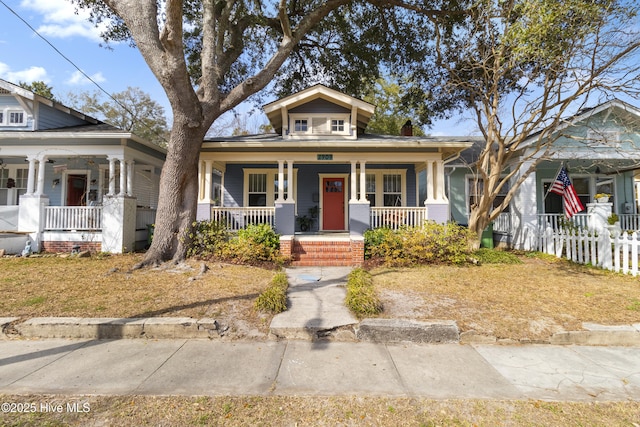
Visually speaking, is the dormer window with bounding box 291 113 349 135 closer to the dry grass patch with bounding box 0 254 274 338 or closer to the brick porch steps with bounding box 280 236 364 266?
the brick porch steps with bounding box 280 236 364 266

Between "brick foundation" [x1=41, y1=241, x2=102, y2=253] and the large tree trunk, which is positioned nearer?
the large tree trunk

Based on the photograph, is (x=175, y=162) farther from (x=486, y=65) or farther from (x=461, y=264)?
(x=486, y=65)

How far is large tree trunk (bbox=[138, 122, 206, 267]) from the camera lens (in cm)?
779

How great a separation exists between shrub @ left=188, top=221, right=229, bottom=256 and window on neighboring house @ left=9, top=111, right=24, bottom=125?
8.86 m

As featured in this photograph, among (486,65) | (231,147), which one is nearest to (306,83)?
(231,147)

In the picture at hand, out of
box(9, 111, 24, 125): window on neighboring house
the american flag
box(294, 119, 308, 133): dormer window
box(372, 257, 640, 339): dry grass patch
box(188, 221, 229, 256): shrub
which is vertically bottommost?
box(372, 257, 640, 339): dry grass patch

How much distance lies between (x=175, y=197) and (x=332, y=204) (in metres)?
6.32

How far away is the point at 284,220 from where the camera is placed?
973 centimetres

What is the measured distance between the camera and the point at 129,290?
5.76 meters

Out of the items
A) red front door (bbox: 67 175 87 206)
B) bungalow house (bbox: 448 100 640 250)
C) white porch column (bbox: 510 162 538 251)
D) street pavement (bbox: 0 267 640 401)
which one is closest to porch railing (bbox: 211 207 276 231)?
street pavement (bbox: 0 267 640 401)

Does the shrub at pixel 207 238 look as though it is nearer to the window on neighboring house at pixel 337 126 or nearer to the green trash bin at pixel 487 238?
the window on neighboring house at pixel 337 126

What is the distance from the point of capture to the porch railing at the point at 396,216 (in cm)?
998

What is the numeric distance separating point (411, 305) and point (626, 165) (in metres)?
12.4

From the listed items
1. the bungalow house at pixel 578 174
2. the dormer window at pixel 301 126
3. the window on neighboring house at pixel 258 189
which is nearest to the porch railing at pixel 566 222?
the bungalow house at pixel 578 174
